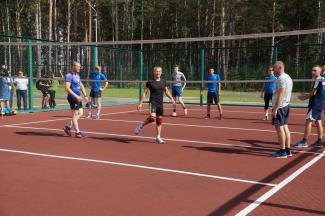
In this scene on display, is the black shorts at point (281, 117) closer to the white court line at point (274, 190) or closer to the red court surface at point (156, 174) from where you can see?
the red court surface at point (156, 174)

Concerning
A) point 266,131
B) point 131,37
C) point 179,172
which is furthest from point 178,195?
point 131,37

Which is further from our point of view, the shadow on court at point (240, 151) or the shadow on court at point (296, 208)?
the shadow on court at point (240, 151)

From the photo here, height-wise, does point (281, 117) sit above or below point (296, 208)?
above

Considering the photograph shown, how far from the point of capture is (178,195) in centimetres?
605

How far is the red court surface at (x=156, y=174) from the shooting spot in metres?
5.58

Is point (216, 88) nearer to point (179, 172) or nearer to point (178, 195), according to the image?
point (179, 172)

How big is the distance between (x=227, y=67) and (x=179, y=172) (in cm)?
2214

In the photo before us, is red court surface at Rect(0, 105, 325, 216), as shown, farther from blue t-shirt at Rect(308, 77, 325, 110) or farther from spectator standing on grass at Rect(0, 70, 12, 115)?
spectator standing on grass at Rect(0, 70, 12, 115)

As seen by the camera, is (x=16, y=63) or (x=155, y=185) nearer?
(x=155, y=185)

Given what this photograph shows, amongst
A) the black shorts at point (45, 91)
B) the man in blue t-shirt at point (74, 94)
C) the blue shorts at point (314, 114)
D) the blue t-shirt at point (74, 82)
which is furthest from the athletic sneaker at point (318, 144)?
the black shorts at point (45, 91)

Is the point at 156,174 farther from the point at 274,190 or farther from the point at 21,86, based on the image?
the point at 21,86

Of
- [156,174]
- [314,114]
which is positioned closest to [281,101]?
[314,114]

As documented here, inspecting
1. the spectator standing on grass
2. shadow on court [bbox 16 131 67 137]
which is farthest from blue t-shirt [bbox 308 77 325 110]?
the spectator standing on grass

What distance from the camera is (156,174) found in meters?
7.23
